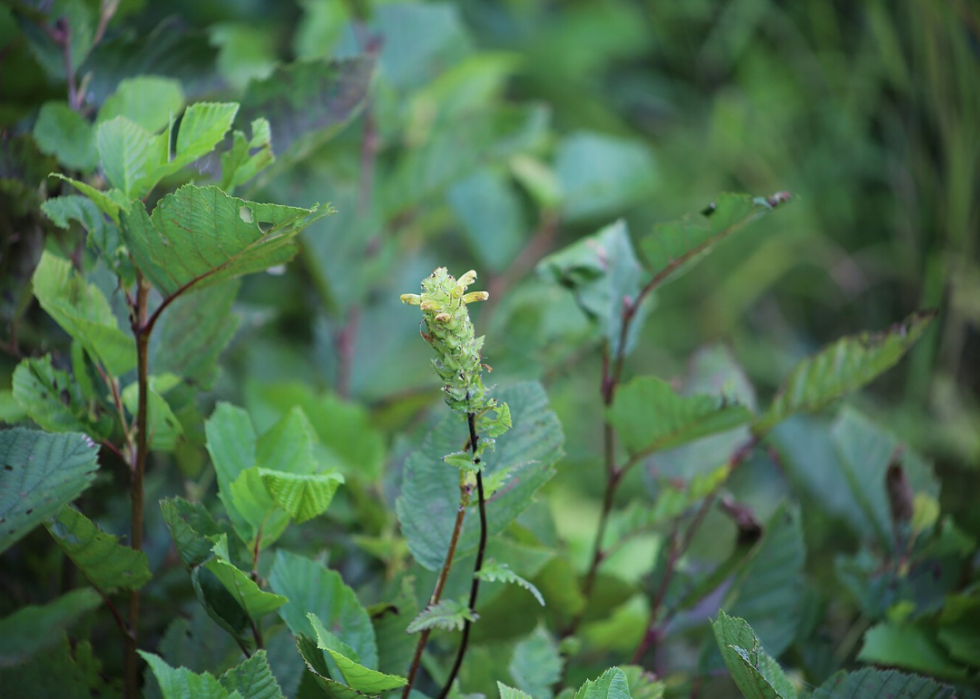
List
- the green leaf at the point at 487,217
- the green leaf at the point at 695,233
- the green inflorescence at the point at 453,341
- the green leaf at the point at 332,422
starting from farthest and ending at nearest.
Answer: the green leaf at the point at 487,217, the green leaf at the point at 332,422, the green leaf at the point at 695,233, the green inflorescence at the point at 453,341

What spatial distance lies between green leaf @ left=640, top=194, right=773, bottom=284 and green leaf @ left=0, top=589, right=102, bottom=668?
12.9 inches

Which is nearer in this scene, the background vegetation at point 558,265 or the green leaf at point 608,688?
the green leaf at point 608,688

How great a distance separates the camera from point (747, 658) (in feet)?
1.09

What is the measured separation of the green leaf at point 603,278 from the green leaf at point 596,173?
0.31m

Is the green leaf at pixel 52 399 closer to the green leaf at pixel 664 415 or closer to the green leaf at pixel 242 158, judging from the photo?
the green leaf at pixel 242 158

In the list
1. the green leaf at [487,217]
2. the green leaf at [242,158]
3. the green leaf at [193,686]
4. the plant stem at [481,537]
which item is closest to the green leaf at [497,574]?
the plant stem at [481,537]

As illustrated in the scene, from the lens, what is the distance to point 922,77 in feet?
3.57

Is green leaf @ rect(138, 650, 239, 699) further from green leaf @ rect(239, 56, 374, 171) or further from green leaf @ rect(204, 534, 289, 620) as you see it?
green leaf @ rect(239, 56, 374, 171)

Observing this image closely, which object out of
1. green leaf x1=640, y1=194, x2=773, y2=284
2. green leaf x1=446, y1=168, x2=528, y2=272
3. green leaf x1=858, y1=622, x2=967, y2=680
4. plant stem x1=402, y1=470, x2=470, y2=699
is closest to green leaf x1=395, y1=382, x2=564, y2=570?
plant stem x1=402, y1=470, x2=470, y2=699

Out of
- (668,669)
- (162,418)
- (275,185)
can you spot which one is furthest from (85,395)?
(668,669)

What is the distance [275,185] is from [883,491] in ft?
1.67

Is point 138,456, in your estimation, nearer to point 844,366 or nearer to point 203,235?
point 203,235

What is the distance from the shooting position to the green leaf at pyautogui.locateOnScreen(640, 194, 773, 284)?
1.32 feet

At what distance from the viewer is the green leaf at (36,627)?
1.08 feet
